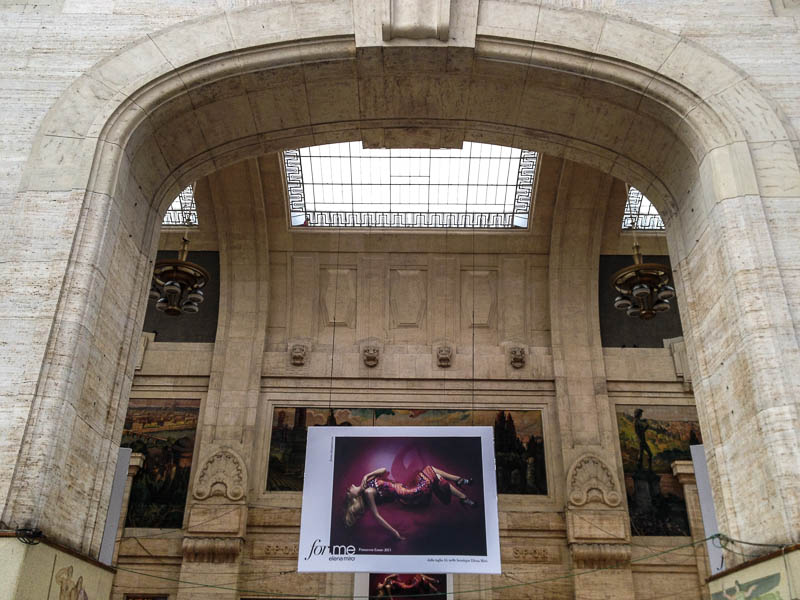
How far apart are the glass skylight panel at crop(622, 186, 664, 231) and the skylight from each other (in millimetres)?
2138

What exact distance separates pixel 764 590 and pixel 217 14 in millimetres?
7451

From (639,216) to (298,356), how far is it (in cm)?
785

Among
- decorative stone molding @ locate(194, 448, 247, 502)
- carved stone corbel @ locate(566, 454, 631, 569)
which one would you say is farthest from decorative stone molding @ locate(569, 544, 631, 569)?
decorative stone molding @ locate(194, 448, 247, 502)

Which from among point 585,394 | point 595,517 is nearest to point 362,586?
point 595,517

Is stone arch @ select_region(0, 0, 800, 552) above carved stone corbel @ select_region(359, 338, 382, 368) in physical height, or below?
below

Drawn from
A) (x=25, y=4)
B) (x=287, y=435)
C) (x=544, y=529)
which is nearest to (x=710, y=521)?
(x=544, y=529)

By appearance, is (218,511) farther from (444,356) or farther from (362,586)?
(444,356)

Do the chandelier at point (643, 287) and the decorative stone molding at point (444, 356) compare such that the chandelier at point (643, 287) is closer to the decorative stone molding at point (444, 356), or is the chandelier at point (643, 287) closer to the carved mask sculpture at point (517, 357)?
the carved mask sculpture at point (517, 357)

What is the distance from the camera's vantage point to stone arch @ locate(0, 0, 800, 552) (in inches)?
259

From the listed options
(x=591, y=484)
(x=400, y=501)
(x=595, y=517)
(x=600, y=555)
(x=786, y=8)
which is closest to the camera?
(x=786, y=8)

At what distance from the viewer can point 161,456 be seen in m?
15.0

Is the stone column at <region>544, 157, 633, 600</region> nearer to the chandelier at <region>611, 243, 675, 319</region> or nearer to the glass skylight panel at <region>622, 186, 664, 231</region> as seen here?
the glass skylight panel at <region>622, 186, 664, 231</region>

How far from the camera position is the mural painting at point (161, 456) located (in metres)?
14.5

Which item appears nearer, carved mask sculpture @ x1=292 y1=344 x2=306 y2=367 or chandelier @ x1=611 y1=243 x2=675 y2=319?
chandelier @ x1=611 y1=243 x2=675 y2=319
